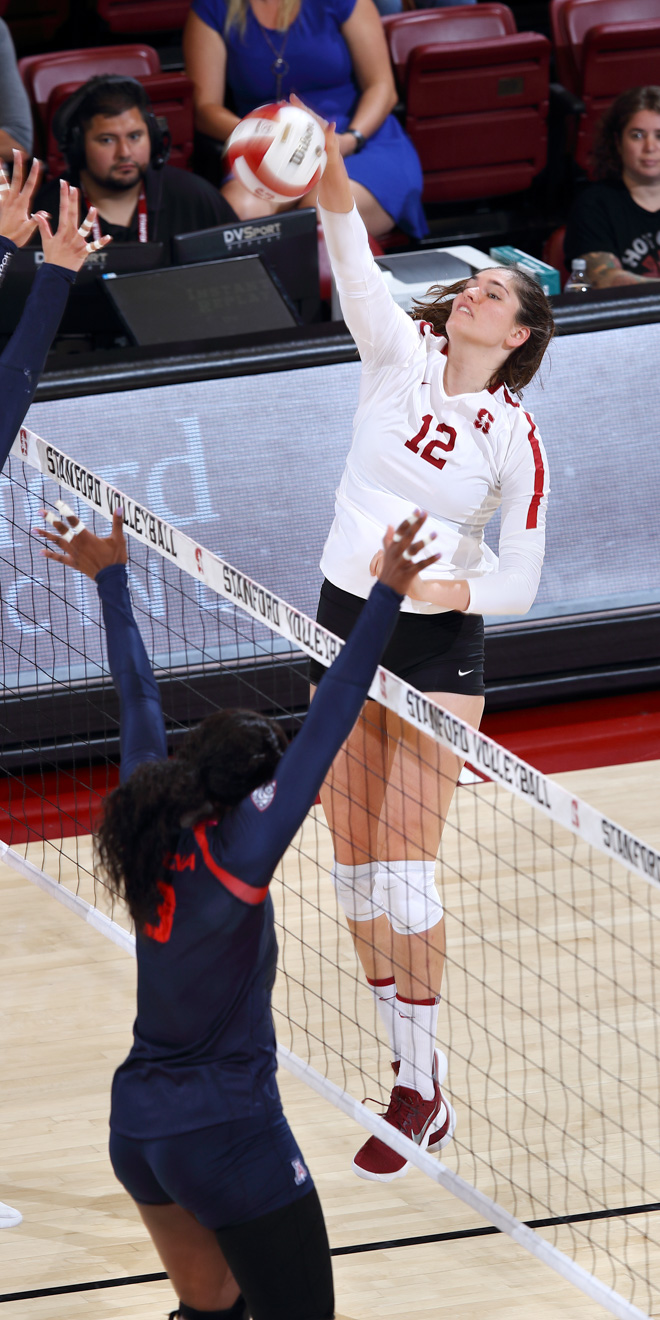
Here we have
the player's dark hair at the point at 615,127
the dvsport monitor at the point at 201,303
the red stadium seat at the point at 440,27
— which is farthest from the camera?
the red stadium seat at the point at 440,27

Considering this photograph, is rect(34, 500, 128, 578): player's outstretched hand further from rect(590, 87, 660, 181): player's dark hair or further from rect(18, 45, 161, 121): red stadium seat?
rect(18, 45, 161, 121): red stadium seat

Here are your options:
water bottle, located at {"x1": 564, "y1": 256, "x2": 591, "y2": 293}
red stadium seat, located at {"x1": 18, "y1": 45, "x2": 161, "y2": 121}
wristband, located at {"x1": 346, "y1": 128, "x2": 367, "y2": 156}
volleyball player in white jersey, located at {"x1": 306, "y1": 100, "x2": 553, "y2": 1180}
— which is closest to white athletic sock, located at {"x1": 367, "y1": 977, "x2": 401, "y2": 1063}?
volleyball player in white jersey, located at {"x1": 306, "y1": 100, "x2": 553, "y2": 1180}

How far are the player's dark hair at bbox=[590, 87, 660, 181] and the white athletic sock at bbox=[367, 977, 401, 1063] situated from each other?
167 inches

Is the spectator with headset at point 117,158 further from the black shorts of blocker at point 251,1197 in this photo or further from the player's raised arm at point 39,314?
the black shorts of blocker at point 251,1197

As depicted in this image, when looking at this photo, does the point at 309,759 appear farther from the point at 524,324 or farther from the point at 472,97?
the point at 472,97

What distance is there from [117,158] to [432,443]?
307 cm

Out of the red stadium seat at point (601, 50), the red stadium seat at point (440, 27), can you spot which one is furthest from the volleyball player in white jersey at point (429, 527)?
the red stadium seat at point (440, 27)

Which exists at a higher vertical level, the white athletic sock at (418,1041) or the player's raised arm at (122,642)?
the player's raised arm at (122,642)

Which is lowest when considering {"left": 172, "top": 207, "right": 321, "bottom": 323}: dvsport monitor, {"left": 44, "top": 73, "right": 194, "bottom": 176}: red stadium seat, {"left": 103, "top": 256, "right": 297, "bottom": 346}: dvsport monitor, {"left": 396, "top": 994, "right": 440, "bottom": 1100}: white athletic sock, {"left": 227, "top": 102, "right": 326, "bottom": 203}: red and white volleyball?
{"left": 396, "top": 994, "right": 440, "bottom": 1100}: white athletic sock

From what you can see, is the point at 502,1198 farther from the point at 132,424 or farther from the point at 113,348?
the point at 113,348

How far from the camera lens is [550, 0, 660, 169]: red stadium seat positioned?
24.0ft

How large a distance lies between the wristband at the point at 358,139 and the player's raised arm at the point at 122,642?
457 cm

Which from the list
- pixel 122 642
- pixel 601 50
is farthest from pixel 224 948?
pixel 601 50

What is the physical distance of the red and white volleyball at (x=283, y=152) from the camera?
3.15 metres
